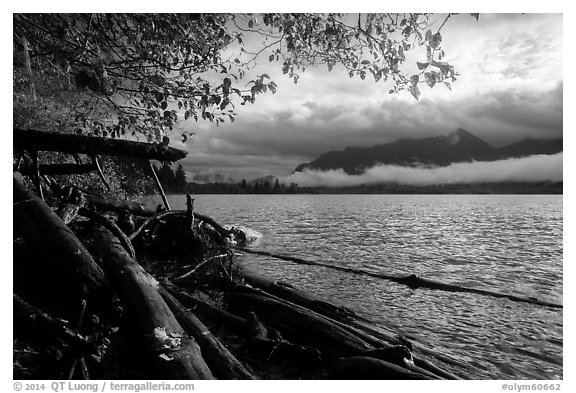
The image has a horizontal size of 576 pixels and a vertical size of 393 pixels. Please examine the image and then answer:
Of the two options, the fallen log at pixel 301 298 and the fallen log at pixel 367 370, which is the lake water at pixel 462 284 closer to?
the fallen log at pixel 301 298

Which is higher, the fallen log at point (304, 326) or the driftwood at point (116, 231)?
the driftwood at point (116, 231)

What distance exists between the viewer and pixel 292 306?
7.16 meters

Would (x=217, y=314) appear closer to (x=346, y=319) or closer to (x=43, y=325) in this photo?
(x=346, y=319)

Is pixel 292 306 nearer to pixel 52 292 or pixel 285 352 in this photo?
pixel 285 352

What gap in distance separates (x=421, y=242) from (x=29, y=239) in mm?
27142

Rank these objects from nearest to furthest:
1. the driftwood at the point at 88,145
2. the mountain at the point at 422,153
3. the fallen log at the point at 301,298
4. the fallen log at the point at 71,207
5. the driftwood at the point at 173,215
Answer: the driftwood at the point at 88,145 → the fallen log at the point at 301,298 → the fallen log at the point at 71,207 → the mountain at the point at 422,153 → the driftwood at the point at 173,215

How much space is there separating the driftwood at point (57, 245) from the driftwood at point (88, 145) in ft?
3.24

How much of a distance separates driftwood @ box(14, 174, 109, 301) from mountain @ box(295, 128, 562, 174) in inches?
218

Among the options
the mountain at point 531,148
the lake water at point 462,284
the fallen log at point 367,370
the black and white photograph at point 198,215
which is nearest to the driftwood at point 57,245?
the black and white photograph at point 198,215

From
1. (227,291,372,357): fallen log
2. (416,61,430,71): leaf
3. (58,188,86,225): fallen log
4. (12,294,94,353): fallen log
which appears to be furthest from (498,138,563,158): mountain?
(58,188,86,225): fallen log

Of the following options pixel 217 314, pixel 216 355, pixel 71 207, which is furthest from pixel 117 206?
pixel 216 355

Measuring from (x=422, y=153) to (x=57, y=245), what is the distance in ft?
32.4

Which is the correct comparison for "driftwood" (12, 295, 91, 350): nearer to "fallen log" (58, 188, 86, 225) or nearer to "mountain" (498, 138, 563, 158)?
"fallen log" (58, 188, 86, 225)

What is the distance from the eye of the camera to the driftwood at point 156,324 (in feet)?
15.8
